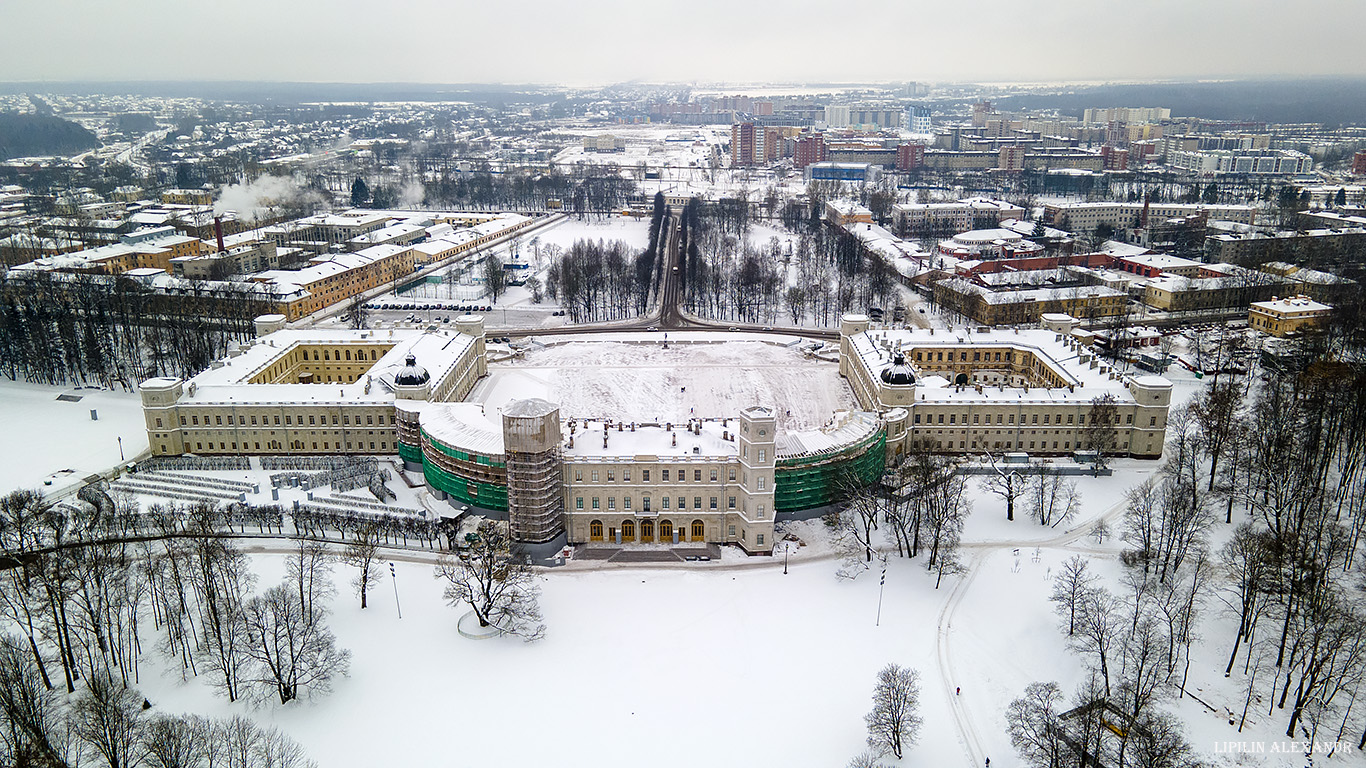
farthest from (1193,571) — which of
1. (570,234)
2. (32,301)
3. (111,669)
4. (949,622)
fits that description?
(570,234)

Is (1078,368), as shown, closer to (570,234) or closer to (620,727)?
(620,727)

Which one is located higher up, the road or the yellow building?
the yellow building

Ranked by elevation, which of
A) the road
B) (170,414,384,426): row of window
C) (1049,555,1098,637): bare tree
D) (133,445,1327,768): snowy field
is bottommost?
(133,445,1327,768): snowy field

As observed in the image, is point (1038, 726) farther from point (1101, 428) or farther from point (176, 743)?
point (176, 743)

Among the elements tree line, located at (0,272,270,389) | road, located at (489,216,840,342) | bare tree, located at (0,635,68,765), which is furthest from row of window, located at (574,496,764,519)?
tree line, located at (0,272,270,389)

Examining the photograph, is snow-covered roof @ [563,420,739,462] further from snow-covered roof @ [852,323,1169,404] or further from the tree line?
the tree line

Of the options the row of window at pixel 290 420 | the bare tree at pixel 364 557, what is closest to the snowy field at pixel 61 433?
the row of window at pixel 290 420
